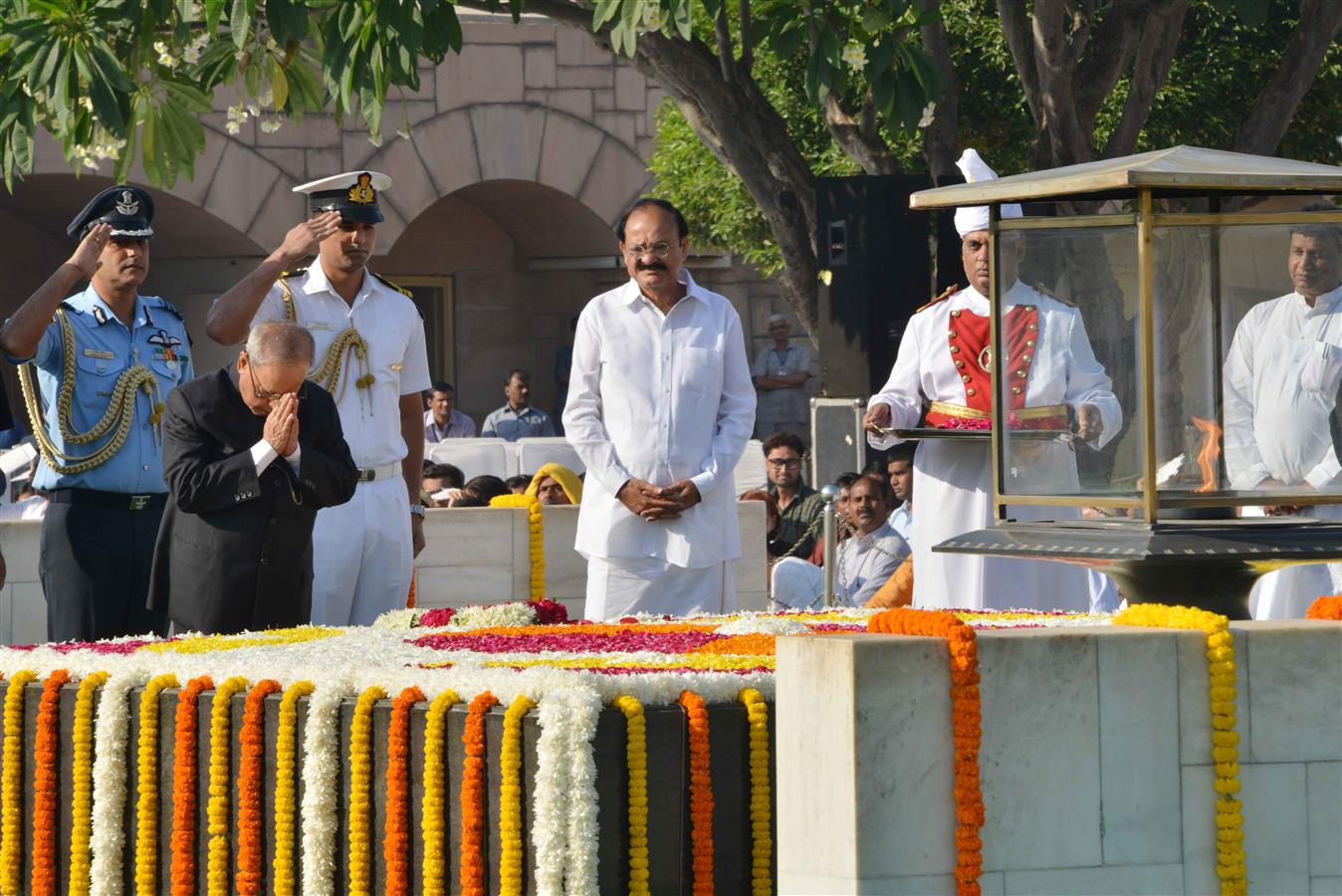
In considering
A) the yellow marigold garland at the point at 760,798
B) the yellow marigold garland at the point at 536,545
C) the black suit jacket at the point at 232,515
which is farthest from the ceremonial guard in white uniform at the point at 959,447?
the yellow marigold garland at the point at 760,798

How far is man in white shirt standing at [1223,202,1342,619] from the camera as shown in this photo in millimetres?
4816

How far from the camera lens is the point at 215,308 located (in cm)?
729

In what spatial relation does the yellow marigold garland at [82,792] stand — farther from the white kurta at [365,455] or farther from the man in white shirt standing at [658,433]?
the man in white shirt standing at [658,433]

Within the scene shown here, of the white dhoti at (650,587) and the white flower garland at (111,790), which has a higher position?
the white dhoti at (650,587)

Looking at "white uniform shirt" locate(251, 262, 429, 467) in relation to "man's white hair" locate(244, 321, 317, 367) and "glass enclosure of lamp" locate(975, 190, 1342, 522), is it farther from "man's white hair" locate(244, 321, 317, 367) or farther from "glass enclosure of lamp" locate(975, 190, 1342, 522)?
"glass enclosure of lamp" locate(975, 190, 1342, 522)

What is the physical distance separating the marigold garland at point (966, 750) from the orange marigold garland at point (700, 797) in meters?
0.56

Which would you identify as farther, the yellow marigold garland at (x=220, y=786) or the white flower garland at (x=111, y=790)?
the white flower garland at (x=111, y=790)

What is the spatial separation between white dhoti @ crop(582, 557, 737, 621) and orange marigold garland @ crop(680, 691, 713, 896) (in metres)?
3.17

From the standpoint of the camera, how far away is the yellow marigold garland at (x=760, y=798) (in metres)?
4.38

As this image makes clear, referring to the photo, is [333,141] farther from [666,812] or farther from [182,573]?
[666,812]

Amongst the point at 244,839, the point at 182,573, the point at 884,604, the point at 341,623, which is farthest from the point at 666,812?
the point at 884,604

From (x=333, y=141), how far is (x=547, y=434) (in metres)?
3.55

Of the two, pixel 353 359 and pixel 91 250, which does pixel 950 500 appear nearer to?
pixel 353 359

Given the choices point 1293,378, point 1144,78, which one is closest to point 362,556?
point 1293,378
